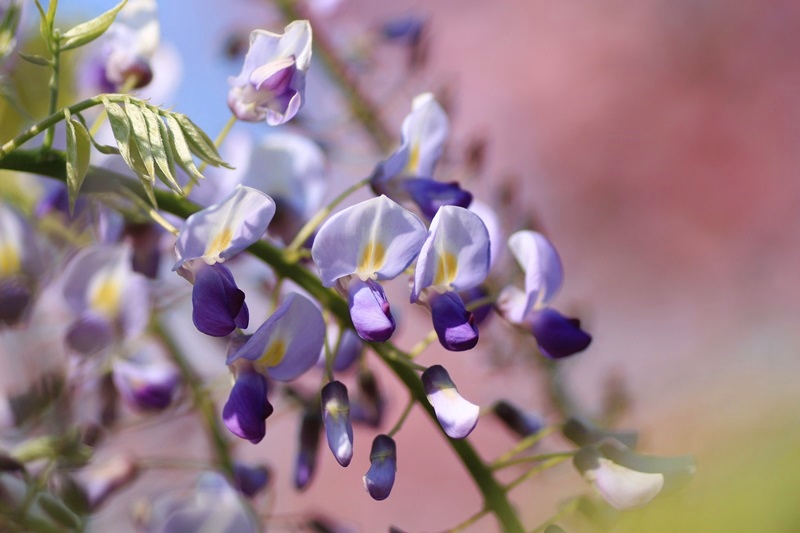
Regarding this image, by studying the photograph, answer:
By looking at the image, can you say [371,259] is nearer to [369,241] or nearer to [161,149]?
[369,241]

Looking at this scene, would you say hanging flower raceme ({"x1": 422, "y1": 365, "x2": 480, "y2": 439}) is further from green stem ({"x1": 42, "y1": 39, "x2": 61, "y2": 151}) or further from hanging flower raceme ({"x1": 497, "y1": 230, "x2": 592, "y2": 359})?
green stem ({"x1": 42, "y1": 39, "x2": 61, "y2": 151})

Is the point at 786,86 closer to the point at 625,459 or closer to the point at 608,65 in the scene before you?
the point at 608,65

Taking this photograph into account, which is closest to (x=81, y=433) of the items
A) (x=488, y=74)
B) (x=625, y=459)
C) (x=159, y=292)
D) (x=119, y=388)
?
(x=119, y=388)

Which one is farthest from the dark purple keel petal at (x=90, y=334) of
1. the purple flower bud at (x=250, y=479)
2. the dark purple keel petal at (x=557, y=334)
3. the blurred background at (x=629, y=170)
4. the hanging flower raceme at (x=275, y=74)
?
the blurred background at (x=629, y=170)

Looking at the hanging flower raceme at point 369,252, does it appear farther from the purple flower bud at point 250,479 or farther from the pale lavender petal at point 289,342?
the purple flower bud at point 250,479

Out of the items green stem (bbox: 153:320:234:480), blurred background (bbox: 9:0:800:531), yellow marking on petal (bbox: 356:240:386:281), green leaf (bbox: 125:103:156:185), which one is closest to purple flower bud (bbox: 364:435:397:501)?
yellow marking on petal (bbox: 356:240:386:281)

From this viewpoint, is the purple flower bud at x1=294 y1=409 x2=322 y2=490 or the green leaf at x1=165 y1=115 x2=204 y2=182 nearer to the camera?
the green leaf at x1=165 y1=115 x2=204 y2=182
